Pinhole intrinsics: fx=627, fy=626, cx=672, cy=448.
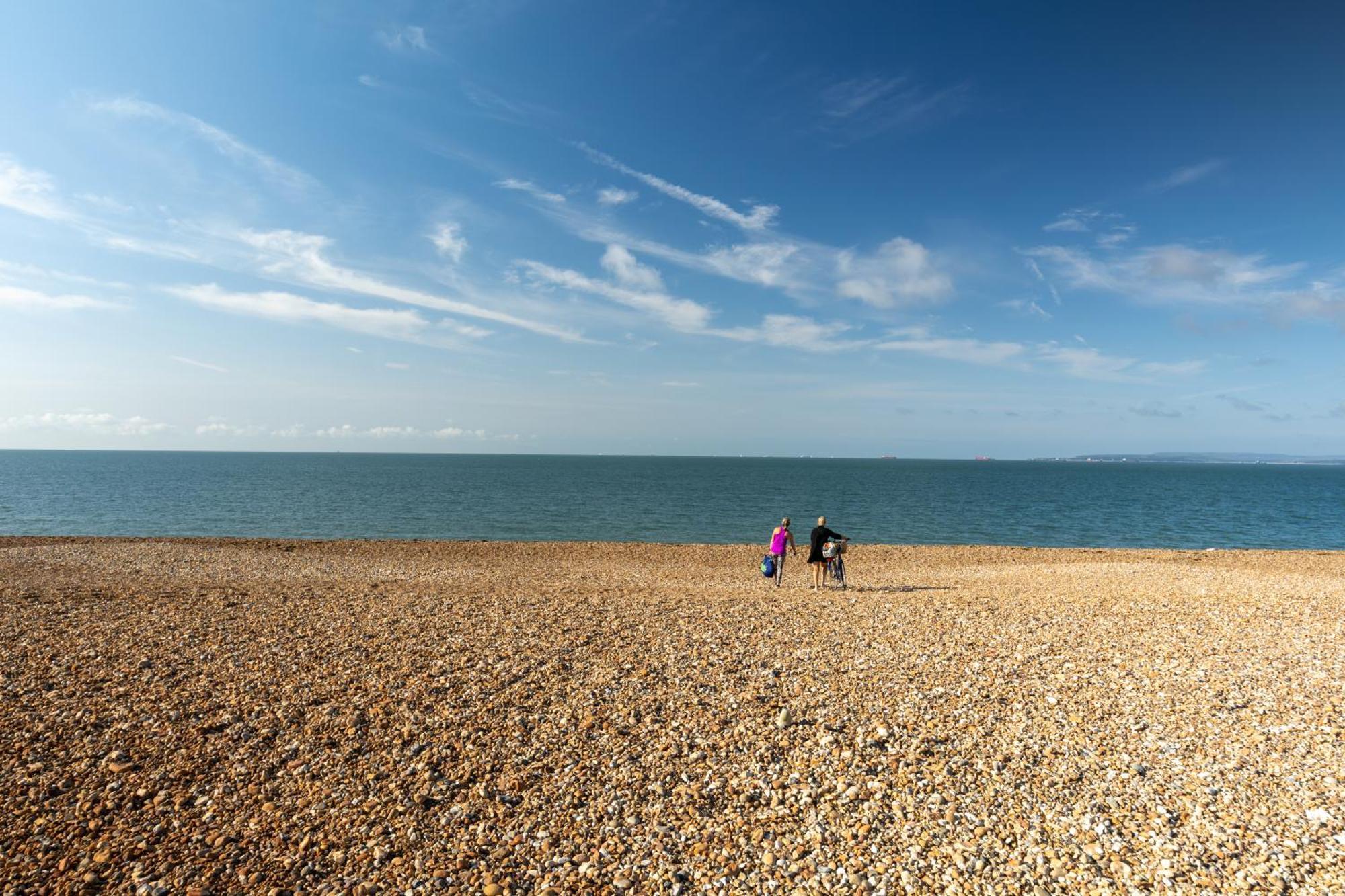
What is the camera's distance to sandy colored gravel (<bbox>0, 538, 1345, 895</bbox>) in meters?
5.74

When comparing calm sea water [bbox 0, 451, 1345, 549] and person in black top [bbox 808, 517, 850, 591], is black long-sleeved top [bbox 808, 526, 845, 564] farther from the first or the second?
calm sea water [bbox 0, 451, 1345, 549]

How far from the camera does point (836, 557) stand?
1977cm

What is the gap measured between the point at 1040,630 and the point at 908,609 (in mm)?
3002

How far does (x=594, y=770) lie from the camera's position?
734 cm

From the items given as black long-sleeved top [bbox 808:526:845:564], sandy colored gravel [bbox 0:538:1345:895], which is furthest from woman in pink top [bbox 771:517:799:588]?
sandy colored gravel [bbox 0:538:1345:895]

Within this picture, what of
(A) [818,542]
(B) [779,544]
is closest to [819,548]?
(A) [818,542]

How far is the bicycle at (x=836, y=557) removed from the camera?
1941 cm

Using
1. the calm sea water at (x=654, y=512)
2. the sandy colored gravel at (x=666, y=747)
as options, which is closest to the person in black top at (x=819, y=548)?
the sandy colored gravel at (x=666, y=747)

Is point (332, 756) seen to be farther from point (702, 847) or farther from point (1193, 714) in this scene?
point (1193, 714)

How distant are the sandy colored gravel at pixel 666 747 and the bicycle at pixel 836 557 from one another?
3.98 meters

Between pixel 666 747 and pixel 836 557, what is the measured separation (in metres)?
13.0

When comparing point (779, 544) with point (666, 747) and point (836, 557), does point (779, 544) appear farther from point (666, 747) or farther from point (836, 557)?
point (666, 747)

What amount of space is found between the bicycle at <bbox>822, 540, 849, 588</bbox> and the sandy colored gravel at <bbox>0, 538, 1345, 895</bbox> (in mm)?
3978

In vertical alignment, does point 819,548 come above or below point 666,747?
above
